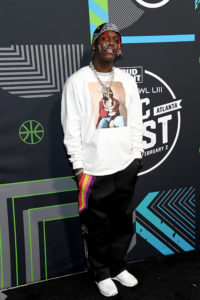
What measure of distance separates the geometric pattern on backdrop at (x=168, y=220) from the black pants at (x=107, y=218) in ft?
1.10

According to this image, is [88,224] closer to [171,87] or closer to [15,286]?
[15,286]

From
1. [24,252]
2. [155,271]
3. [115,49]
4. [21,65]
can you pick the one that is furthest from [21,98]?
[155,271]

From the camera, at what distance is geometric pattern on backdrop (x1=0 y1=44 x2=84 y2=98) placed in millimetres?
1731

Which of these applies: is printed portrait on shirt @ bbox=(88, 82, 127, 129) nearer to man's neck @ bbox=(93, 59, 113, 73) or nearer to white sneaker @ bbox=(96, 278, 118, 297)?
man's neck @ bbox=(93, 59, 113, 73)

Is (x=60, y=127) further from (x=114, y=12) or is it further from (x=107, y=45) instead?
(x=114, y=12)

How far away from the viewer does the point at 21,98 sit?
179 centimetres

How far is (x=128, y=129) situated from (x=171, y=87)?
61cm

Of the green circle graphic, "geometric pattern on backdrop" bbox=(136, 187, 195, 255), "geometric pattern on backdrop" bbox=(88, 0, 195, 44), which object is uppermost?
"geometric pattern on backdrop" bbox=(88, 0, 195, 44)

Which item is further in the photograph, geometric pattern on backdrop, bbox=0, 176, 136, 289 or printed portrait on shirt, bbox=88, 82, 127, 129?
geometric pattern on backdrop, bbox=0, 176, 136, 289

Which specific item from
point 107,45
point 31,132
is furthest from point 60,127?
point 107,45

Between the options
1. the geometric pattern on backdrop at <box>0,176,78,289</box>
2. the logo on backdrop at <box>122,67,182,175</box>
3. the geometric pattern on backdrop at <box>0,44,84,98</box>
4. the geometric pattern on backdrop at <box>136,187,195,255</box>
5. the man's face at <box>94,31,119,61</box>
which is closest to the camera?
the man's face at <box>94,31,119,61</box>

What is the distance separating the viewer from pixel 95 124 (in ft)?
5.32

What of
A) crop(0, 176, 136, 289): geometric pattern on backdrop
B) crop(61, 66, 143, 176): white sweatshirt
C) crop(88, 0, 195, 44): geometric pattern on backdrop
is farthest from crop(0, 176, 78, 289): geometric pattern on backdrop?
crop(88, 0, 195, 44): geometric pattern on backdrop

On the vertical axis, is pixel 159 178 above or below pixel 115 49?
below
